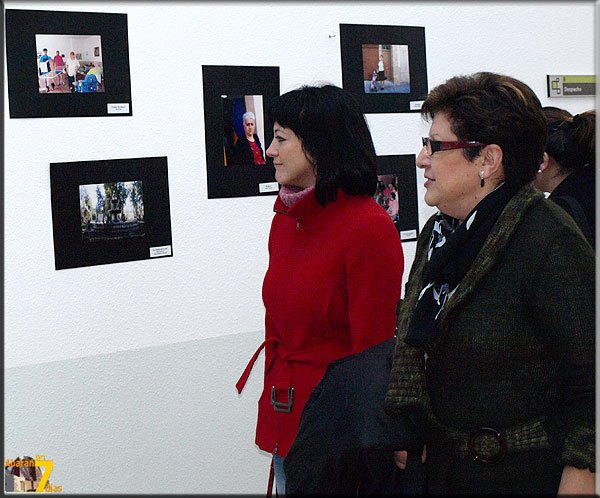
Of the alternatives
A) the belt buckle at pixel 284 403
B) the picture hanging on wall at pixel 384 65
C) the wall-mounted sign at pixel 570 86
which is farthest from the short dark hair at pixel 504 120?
the wall-mounted sign at pixel 570 86

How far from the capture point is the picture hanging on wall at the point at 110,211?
3.01 metres

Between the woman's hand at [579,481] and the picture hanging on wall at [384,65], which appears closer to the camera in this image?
the woman's hand at [579,481]

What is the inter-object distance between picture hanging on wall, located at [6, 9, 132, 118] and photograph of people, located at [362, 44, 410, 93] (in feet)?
3.65

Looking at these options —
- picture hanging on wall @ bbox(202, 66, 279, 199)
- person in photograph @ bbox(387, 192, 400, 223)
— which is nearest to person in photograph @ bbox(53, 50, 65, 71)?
picture hanging on wall @ bbox(202, 66, 279, 199)

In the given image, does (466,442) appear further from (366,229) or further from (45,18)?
(45,18)

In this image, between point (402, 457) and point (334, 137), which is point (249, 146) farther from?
point (402, 457)

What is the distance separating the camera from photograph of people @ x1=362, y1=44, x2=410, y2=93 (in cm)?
371

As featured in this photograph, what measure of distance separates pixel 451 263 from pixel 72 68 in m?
1.80

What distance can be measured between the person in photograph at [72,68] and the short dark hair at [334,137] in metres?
0.96

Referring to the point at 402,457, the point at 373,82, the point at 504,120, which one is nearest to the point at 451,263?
the point at 504,120

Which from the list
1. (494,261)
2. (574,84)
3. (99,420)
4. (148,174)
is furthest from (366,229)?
(574,84)

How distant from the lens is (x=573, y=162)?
9.77 ft

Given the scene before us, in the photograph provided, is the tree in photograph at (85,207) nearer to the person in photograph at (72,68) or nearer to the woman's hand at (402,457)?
the person in photograph at (72,68)

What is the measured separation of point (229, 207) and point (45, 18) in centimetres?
98
